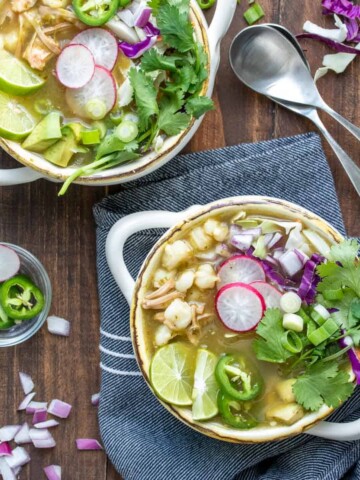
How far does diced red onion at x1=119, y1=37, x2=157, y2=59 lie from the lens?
207 cm

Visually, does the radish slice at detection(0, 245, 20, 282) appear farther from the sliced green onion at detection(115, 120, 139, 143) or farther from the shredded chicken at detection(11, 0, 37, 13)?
the shredded chicken at detection(11, 0, 37, 13)

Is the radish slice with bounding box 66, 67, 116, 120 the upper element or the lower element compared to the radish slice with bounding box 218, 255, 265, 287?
upper

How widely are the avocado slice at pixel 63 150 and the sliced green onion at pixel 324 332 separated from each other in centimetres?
75

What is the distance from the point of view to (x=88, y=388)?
7.89 ft

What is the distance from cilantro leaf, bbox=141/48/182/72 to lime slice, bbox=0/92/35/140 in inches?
13.1

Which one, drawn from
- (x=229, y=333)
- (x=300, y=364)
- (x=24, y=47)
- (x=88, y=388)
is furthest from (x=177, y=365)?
(x=24, y=47)

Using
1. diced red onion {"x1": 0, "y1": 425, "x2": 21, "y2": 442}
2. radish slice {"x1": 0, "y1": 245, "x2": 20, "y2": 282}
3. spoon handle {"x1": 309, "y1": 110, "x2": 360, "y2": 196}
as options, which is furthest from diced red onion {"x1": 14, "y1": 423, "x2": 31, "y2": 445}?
spoon handle {"x1": 309, "y1": 110, "x2": 360, "y2": 196}

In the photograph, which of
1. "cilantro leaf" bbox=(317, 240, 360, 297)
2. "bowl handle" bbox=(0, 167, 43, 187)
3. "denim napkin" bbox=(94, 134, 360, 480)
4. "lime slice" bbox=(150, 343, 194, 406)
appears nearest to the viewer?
"cilantro leaf" bbox=(317, 240, 360, 297)

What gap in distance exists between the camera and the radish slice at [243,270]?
1.99 m

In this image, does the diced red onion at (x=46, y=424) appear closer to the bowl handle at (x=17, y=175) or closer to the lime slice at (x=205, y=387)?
the lime slice at (x=205, y=387)

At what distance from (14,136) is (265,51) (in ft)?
2.34

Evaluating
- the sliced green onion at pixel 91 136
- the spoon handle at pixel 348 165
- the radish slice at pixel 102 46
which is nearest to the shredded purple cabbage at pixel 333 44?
the spoon handle at pixel 348 165

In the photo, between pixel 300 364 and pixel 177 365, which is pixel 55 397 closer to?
pixel 177 365

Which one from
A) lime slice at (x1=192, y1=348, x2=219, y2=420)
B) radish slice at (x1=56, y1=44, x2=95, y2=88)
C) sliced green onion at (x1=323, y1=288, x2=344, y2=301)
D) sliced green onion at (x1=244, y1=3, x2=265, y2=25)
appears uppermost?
sliced green onion at (x1=244, y1=3, x2=265, y2=25)
